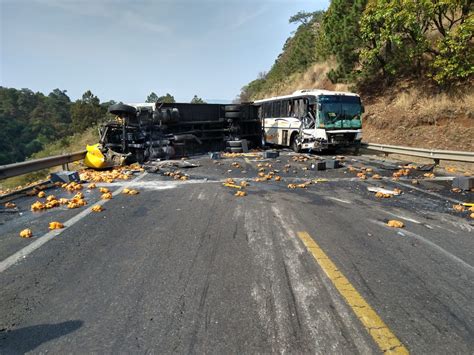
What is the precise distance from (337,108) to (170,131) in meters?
8.50

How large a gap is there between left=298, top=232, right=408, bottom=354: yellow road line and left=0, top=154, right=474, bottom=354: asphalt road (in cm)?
4

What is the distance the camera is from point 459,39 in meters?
19.5

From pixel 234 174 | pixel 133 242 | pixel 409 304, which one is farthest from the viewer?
pixel 234 174

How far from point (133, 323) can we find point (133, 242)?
222cm

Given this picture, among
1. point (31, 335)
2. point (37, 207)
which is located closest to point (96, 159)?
point (37, 207)

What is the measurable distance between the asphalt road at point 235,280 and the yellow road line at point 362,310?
39mm

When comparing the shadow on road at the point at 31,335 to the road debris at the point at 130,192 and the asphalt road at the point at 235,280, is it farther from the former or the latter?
the road debris at the point at 130,192

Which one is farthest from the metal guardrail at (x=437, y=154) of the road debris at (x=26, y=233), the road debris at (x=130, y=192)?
the road debris at (x=26, y=233)

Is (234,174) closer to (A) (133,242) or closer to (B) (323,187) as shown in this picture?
(B) (323,187)

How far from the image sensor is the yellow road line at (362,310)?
9.12 feet

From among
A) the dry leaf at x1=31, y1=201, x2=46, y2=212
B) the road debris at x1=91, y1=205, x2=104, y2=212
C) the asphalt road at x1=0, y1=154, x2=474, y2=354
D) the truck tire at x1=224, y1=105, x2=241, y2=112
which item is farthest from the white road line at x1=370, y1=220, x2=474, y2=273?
the truck tire at x1=224, y1=105, x2=241, y2=112

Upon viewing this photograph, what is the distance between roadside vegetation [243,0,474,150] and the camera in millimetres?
19656

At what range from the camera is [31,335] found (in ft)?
9.73

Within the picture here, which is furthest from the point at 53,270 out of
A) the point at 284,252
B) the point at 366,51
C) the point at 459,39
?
the point at 366,51
